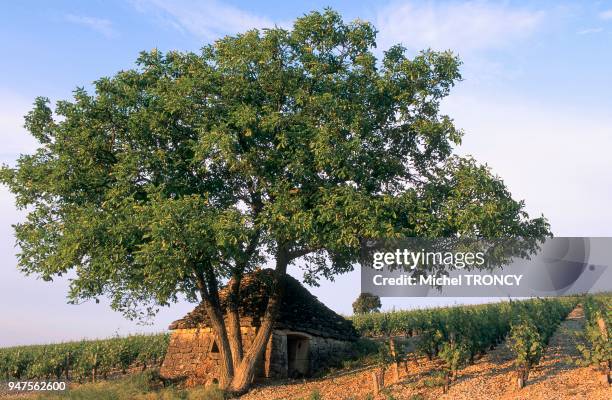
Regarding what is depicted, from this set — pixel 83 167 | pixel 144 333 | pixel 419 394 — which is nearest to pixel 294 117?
pixel 83 167

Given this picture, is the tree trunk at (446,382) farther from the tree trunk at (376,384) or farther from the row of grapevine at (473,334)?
the tree trunk at (376,384)

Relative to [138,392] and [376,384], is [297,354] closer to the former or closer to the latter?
[138,392]

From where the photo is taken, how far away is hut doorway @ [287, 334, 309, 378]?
1111 inches

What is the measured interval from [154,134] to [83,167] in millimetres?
2715

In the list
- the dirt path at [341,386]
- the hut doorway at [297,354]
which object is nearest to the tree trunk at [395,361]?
the dirt path at [341,386]

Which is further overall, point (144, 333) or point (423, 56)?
point (144, 333)

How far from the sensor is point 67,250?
19.7 meters

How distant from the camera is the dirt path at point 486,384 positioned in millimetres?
18656

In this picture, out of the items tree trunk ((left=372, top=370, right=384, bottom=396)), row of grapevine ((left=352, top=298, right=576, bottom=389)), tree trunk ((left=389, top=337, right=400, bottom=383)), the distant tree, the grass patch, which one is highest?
the distant tree

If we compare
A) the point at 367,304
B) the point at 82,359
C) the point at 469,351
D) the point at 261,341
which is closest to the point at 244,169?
the point at 261,341

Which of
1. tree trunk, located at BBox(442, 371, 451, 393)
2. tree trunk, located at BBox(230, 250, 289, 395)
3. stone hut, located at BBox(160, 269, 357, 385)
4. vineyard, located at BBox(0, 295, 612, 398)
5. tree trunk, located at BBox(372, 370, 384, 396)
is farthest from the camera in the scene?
stone hut, located at BBox(160, 269, 357, 385)

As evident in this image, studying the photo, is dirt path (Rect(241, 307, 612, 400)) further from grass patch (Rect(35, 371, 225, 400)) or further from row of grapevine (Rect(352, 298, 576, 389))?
grass patch (Rect(35, 371, 225, 400))

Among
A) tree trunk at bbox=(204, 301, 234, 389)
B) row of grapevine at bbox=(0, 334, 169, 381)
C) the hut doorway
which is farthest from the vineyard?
the hut doorway

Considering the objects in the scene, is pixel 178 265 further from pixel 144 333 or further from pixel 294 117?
pixel 144 333
